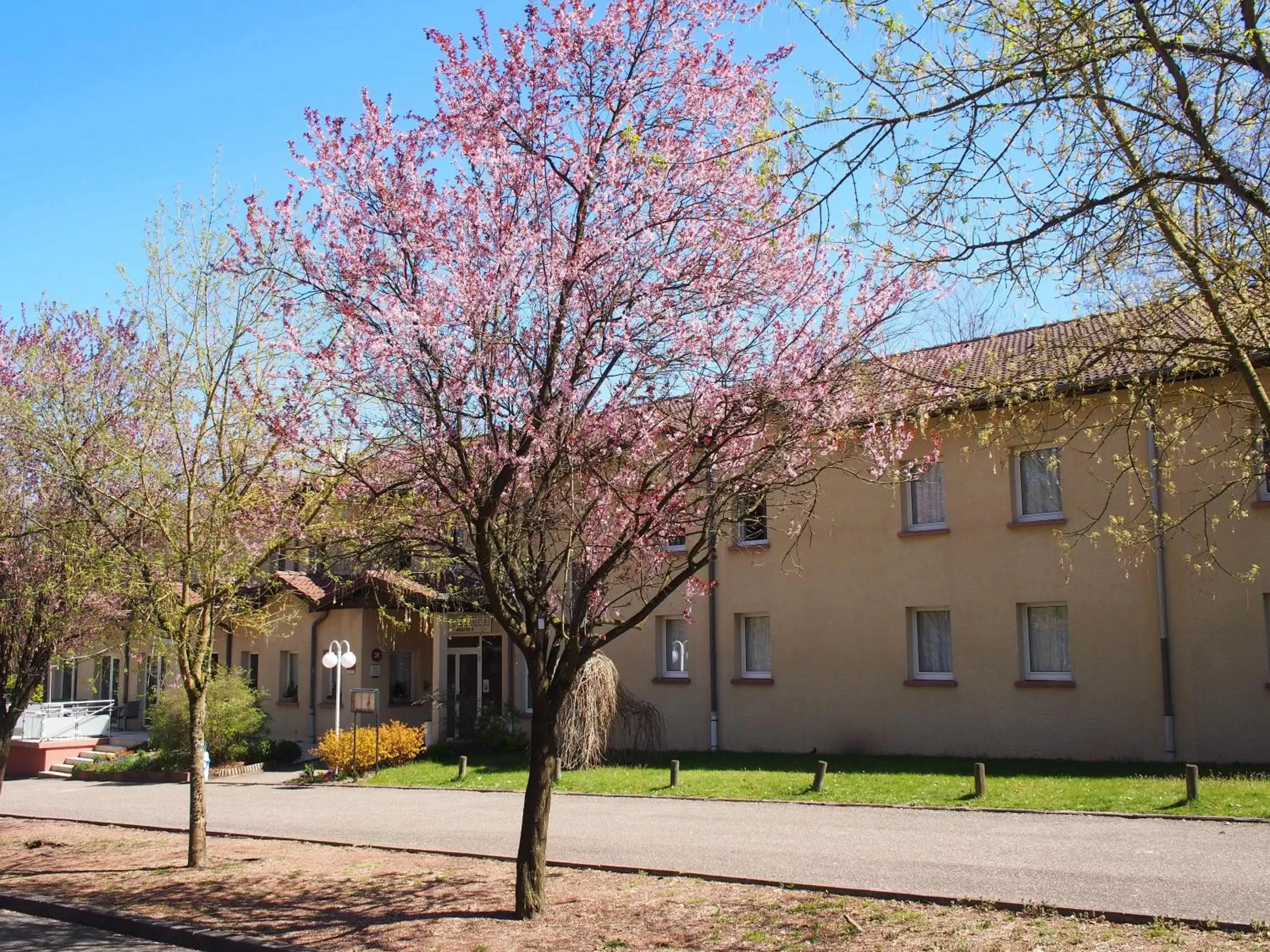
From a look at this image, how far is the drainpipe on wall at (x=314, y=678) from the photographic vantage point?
2894cm

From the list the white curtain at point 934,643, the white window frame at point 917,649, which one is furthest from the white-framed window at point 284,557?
the white curtain at point 934,643

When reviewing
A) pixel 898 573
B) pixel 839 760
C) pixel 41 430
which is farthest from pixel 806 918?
pixel 898 573

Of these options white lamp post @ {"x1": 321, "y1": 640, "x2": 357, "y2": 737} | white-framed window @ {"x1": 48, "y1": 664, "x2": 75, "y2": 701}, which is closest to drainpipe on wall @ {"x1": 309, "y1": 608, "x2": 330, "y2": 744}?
white lamp post @ {"x1": 321, "y1": 640, "x2": 357, "y2": 737}

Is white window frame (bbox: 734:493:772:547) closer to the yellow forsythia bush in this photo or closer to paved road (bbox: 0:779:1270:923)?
paved road (bbox: 0:779:1270:923)

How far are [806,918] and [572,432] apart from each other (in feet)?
13.4

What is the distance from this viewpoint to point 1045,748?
18.5 meters

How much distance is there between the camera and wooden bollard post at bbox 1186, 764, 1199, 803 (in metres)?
12.6

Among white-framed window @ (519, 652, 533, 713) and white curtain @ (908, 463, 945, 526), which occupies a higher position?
white curtain @ (908, 463, 945, 526)

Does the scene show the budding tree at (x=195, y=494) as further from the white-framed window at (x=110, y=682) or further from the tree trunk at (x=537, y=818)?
the white-framed window at (x=110, y=682)

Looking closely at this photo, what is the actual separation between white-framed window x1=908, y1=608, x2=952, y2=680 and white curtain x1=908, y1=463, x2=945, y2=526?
169 centimetres

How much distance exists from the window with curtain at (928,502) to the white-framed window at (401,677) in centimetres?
1474

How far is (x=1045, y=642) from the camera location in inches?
749

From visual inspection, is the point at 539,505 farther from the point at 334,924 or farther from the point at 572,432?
the point at 334,924

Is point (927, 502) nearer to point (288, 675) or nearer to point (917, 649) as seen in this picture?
point (917, 649)
